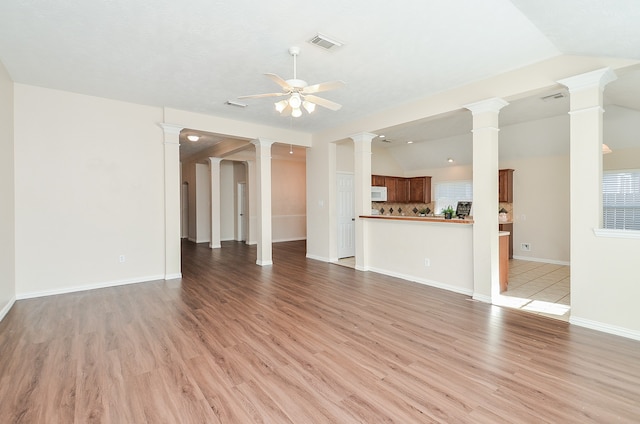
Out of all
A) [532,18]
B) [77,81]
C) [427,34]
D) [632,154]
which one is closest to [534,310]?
[532,18]

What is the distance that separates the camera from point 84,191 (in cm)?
455

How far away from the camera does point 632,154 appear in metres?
5.41

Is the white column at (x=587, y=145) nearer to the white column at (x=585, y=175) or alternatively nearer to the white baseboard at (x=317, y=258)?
the white column at (x=585, y=175)

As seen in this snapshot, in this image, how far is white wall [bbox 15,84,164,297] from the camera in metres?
4.16

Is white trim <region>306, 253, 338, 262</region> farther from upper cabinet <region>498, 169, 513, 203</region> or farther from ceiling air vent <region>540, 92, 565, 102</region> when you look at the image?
ceiling air vent <region>540, 92, 565, 102</region>

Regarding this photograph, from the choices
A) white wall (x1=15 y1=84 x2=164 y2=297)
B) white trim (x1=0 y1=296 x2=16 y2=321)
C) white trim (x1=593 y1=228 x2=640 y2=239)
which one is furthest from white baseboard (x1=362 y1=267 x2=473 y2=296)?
white trim (x1=0 y1=296 x2=16 y2=321)

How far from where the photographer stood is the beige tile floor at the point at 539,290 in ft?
12.0

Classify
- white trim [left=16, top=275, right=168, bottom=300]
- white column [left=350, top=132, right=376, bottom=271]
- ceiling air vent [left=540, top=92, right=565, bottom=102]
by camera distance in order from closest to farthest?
white trim [left=16, top=275, right=168, bottom=300]
ceiling air vent [left=540, top=92, right=565, bottom=102]
white column [left=350, top=132, right=376, bottom=271]

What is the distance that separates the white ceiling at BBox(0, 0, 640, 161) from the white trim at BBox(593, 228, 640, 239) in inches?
64.0

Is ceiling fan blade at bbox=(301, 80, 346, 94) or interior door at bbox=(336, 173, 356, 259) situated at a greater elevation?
ceiling fan blade at bbox=(301, 80, 346, 94)

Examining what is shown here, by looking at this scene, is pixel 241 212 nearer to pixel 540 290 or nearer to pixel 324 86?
pixel 324 86

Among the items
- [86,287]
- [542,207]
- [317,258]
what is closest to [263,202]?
[317,258]

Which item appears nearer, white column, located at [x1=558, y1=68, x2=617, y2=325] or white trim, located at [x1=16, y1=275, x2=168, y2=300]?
white column, located at [x1=558, y1=68, x2=617, y2=325]

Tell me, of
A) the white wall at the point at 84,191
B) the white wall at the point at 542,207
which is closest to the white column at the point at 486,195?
the white wall at the point at 542,207
